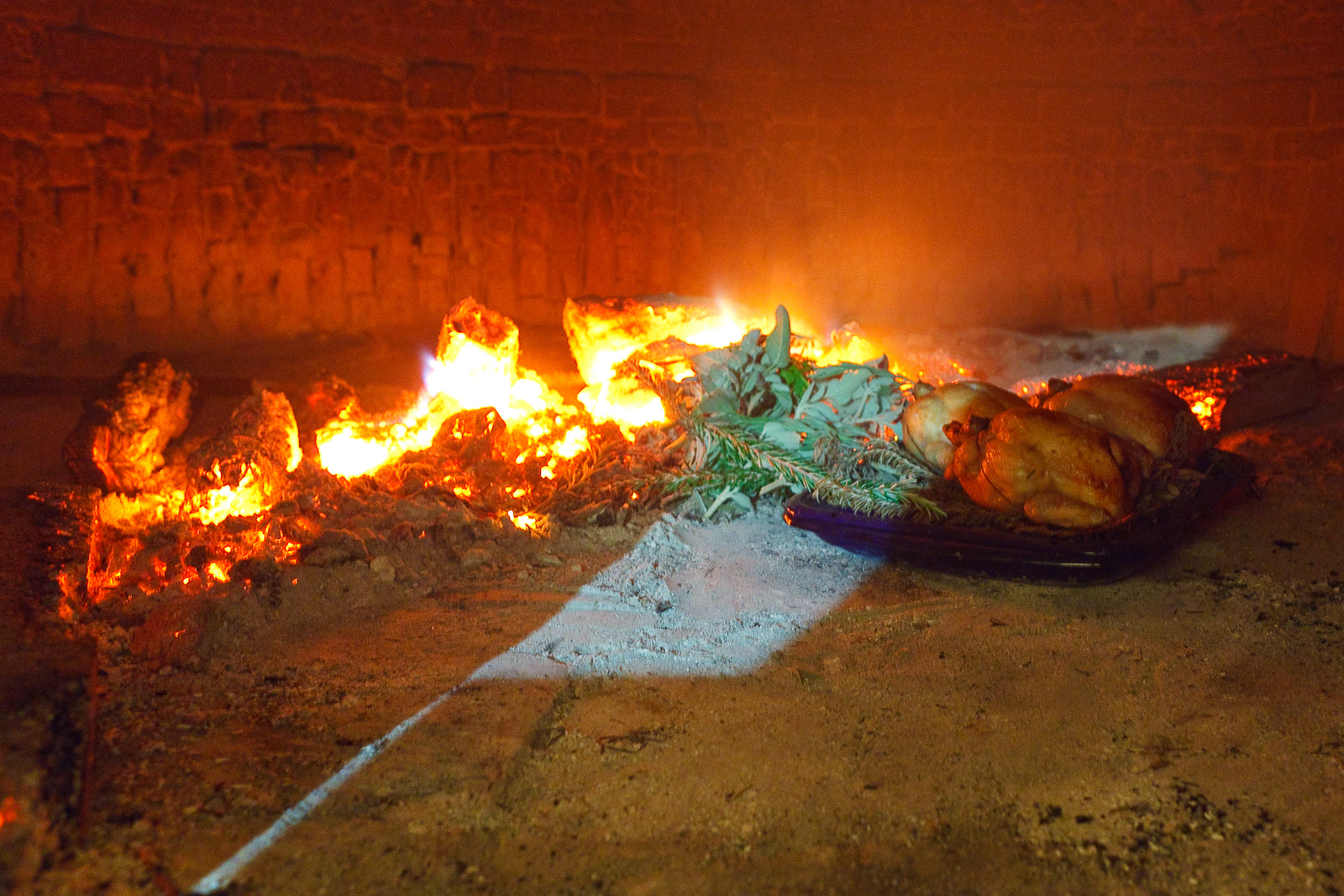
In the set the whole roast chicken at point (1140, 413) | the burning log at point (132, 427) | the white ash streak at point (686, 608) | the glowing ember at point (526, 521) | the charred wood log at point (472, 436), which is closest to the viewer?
the white ash streak at point (686, 608)

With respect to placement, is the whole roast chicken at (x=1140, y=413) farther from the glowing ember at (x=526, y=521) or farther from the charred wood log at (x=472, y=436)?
the charred wood log at (x=472, y=436)

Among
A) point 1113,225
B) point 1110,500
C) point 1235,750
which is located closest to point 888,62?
point 1113,225

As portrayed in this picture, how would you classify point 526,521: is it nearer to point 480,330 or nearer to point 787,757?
point 480,330

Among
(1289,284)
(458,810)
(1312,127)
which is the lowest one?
(458,810)

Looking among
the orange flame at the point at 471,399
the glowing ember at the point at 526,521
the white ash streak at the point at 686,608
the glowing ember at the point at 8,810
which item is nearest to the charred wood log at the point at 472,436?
the orange flame at the point at 471,399

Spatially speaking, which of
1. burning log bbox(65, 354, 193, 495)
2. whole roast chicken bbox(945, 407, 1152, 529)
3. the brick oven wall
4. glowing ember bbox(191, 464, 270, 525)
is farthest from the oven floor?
the brick oven wall

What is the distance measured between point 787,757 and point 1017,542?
3.97 feet

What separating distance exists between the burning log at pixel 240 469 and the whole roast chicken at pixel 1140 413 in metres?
3.11

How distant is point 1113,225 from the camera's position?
686cm

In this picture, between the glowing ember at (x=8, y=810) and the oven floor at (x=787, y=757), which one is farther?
the oven floor at (x=787, y=757)

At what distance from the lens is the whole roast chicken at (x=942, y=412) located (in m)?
3.53

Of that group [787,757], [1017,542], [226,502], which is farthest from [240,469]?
[1017,542]

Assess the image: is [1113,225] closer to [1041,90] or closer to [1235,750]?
[1041,90]

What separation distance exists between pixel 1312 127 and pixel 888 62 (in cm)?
273
